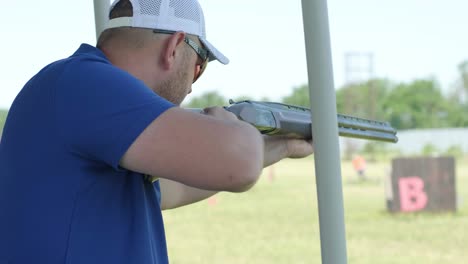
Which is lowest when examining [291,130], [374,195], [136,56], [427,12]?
[374,195]

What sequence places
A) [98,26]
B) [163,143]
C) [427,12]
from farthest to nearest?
[427,12] → [98,26] → [163,143]

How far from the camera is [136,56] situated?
1135mm

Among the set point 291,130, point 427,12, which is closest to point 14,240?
point 291,130

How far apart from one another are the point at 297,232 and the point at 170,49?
8.06 m

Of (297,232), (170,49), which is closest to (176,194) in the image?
(170,49)

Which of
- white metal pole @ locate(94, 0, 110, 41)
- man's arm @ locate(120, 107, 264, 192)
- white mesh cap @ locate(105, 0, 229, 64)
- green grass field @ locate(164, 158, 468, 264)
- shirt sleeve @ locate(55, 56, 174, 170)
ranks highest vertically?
white metal pole @ locate(94, 0, 110, 41)

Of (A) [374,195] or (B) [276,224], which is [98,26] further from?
(A) [374,195]

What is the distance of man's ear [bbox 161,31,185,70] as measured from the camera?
3.74 ft

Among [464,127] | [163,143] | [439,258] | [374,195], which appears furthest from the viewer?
[464,127]

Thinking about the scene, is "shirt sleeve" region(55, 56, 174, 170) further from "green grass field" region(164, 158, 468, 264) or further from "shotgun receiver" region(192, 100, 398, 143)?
"green grass field" region(164, 158, 468, 264)

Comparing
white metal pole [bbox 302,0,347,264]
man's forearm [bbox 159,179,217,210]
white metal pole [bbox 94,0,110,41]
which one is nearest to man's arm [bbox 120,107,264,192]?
white metal pole [bbox 302,0,347,264]

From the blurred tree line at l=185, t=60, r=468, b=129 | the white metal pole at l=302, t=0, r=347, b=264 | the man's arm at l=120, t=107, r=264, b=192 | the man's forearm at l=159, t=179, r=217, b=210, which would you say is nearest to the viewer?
the man's arm at l=120, t=107, r=264, b=192

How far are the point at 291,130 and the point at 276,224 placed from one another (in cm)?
831

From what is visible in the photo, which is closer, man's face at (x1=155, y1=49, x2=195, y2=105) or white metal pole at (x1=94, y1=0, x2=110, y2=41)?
man's face at (x1=155, y1=49, x2=195, y2=105)
